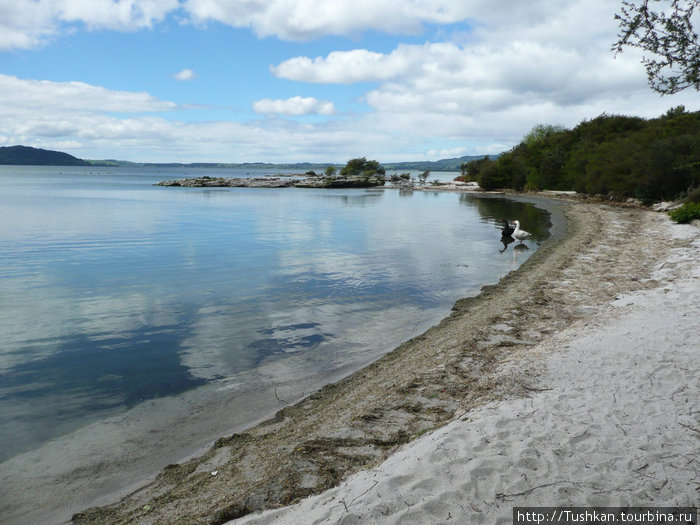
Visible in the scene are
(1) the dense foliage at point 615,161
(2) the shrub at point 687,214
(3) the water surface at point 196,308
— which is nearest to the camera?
(3) the water surface at point 196,308

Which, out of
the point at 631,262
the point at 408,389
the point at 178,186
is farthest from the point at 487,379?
the point at 178,186

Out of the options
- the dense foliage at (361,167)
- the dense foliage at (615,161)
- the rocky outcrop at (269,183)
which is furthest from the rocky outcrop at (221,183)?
the dense foliage at (615,161)

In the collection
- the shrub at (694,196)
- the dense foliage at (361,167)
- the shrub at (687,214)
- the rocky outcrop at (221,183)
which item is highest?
the dense foliage at (361,167)

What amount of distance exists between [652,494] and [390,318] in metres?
9.53

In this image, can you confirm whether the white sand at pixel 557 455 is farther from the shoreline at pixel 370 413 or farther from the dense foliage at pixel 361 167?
the dense foliage at pixel 361 167

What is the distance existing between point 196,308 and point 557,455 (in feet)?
39.4

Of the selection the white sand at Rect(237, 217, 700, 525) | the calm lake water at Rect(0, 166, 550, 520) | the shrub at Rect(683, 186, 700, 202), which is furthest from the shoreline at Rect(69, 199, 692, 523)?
the shrub at Rect(683, 186, 700, 202)

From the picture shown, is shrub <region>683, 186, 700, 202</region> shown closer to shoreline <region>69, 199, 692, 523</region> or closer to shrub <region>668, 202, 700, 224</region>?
shrub <region>668, 202, 700, 224</region>

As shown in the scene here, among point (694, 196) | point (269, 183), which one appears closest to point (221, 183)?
point (269, 183)

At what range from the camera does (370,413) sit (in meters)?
6.93

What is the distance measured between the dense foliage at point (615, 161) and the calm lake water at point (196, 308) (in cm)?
2234

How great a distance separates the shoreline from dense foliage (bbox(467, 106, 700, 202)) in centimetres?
2907

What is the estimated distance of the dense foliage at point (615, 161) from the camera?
40875 millimetres

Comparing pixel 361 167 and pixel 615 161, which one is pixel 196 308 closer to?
pixel 615 161
